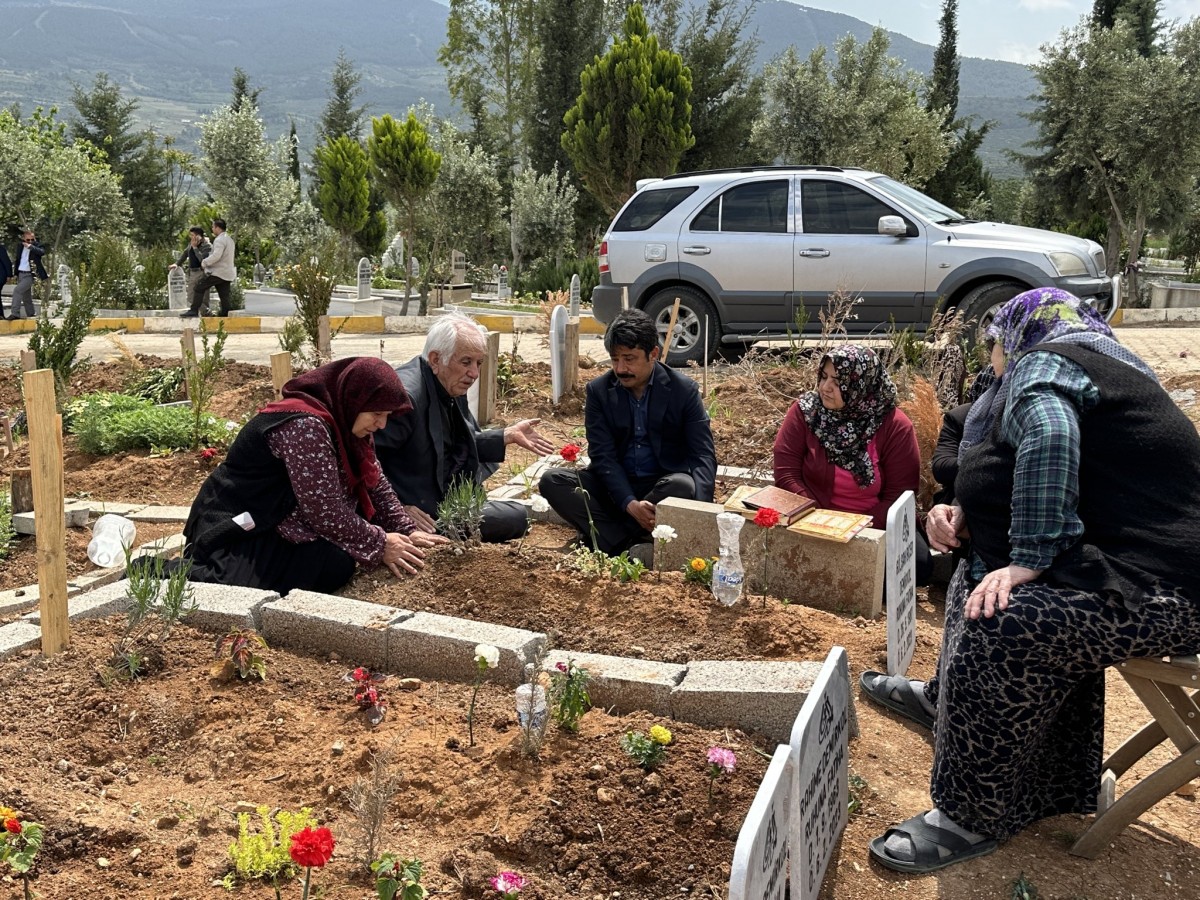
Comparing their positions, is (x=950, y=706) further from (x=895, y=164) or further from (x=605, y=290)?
(x=895, y=164)

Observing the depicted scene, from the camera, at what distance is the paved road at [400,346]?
34.3 ft

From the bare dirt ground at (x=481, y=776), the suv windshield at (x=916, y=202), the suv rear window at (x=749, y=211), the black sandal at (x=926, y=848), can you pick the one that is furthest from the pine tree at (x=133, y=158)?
the black sandal at (x=926, y=848)

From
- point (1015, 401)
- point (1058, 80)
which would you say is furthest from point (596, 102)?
point (1015, 401)

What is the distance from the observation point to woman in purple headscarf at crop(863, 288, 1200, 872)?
2.41 m

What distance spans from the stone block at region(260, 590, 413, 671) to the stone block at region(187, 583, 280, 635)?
0.04m

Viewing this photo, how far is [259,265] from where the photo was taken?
31562 millimetres

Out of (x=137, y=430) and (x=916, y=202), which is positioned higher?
(x=916, y=202)

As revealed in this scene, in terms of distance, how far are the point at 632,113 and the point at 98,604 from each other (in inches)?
771

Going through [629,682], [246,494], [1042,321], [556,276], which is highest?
[556,276]

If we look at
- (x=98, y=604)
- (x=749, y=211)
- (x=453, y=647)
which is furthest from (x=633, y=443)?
(x=749, y=211)

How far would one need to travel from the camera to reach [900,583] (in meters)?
3.42

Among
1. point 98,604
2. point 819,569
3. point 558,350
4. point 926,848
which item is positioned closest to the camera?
point 926,848

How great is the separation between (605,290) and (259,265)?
79.1 feet

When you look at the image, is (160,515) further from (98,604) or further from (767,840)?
(767,840)
